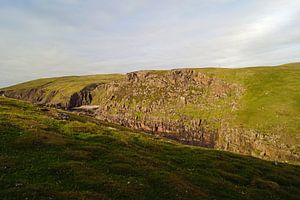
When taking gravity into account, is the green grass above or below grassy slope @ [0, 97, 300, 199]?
below

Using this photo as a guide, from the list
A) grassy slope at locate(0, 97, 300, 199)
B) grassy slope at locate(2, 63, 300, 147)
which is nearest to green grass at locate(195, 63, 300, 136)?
grassy slope at locate(2, 63, 300, 147)

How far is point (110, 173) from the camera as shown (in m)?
32.5

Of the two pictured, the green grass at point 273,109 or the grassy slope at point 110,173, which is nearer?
the grassy slope at point 110,173

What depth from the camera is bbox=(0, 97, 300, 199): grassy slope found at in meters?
26.9

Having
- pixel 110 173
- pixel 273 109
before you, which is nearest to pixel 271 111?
pixel 273 109

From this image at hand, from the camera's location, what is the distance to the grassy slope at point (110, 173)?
2686cm

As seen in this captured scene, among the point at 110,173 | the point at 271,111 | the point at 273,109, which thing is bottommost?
the point at 271,111

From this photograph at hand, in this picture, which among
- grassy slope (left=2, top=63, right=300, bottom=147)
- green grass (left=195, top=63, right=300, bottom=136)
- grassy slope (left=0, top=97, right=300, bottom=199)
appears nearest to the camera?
grassy slope (left=0, top=97, right=300, bottom=199)

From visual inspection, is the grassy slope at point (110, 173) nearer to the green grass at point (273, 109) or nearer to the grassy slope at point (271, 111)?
the grassy slope at point (271, 111)

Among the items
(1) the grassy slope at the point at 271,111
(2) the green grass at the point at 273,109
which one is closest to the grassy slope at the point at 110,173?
(1) the grassy slope at the point at 271,111

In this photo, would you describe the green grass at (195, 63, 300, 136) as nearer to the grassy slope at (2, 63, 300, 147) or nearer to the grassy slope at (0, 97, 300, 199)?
the grassy slope at (2, 63, 300, 147)

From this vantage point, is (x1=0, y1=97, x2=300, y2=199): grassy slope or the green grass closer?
(x1=0, y1=97, x2=300, y2=199): grassy slope

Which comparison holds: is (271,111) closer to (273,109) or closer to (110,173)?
(273,109)

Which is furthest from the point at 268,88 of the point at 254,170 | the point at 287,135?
the point at 254,170
